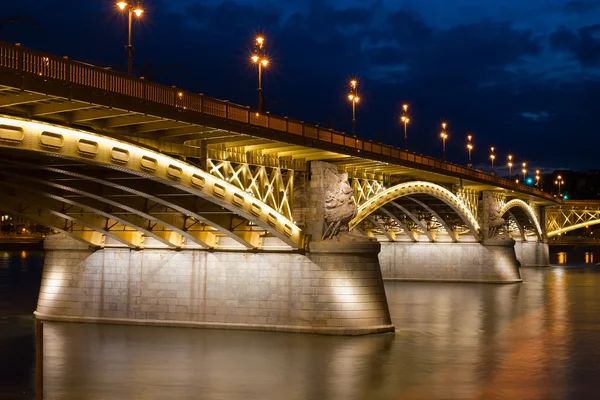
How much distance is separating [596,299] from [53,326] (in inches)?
1440

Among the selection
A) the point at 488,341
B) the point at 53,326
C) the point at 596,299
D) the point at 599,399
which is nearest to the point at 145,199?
the point at 53,326

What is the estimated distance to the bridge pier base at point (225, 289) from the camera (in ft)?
123

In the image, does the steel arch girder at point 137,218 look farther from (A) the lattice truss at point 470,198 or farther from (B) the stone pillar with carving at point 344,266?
(A) the lattice truss at point 470,198

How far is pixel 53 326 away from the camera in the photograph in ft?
132

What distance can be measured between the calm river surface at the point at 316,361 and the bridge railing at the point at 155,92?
815 cm

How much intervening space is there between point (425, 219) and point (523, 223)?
1490 inches

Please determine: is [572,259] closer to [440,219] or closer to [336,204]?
[440,219]

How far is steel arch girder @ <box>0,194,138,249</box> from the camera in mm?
37875

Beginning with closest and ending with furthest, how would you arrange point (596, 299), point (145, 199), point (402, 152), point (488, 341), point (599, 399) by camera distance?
point (599, 399), point (145, 199), point (488, 341), point (402, 152), point (596, 299)

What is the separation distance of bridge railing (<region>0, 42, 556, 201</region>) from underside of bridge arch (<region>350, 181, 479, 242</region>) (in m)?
18.8

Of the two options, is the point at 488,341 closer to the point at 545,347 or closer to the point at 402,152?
the point at 545,347

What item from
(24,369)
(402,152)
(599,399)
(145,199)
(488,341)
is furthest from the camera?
(402,152)

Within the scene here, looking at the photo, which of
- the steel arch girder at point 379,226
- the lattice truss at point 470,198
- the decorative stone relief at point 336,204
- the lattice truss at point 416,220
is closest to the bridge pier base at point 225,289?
the decorative stone relief at point 336,204

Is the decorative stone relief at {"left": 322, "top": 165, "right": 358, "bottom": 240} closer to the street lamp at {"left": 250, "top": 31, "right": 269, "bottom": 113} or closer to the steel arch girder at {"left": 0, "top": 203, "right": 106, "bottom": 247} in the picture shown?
the street lamp at {"left": 250, "top": 31, "right": 269, "bottom": 113}
